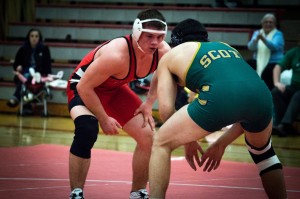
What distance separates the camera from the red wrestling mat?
468 cm

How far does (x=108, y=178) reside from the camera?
5.38 meters

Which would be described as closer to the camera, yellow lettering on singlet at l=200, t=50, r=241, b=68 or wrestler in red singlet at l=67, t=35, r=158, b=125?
yellow lettering on singlet at l=200, t=50, r=241, b=68

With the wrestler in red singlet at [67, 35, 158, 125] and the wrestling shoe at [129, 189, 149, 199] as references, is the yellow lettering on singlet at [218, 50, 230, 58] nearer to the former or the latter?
the wrestler in red singlet at [67, 35, 158, 125]

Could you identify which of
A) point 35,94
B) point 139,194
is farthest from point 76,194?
point 35,94

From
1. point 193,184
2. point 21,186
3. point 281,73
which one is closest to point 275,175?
point 193,184

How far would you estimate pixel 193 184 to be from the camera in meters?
5.20

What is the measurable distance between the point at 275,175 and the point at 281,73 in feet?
18.6

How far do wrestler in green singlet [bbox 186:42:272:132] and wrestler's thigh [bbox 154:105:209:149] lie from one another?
1.3 inches

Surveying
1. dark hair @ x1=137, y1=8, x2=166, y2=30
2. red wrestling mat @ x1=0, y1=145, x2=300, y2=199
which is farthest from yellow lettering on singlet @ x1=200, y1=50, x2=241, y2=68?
red wrestling mat @ x1=0, y1=145, x2=300, y2=199

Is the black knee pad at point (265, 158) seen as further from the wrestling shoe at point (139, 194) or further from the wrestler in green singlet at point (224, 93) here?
the wrestling shoe at point (139, 194)

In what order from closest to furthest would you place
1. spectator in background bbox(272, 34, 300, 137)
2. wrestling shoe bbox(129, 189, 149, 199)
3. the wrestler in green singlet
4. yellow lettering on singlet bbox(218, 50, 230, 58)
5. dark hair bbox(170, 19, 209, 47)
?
1. the wrestler in green singlet
2. yellow lettering on singlet bbox(218, 50, 230, 58)
3. dark hair bbox(170, 19, 209, 47)
4. wrestling shoe bbox(129, 189, 149, 199)
5. spectator in background bbox(272, 34, 300, 137)

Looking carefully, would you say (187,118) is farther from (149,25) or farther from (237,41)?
(237,41)

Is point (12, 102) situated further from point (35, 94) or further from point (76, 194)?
point (76, 194)

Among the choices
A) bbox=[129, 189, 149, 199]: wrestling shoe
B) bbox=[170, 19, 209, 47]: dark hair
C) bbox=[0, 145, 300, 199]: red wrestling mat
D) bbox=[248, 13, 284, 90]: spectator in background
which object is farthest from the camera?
bbox=[248, 13, 284, 90]: spectator in background
